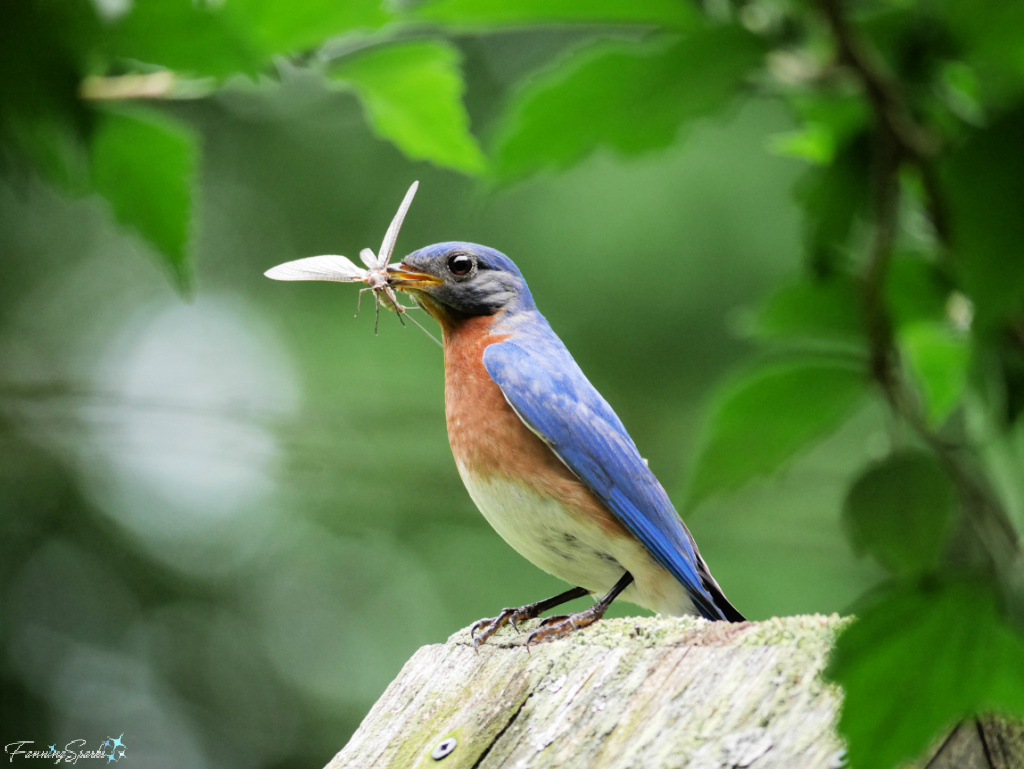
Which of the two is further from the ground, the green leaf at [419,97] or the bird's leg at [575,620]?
the green leaf at [419,97]

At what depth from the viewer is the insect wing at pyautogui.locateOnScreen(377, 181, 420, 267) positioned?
2.00 meters

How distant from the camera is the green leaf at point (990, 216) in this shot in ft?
1.76

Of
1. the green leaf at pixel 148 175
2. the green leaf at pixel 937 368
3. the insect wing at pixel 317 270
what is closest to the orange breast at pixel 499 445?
the insect wing at pixel 317 270

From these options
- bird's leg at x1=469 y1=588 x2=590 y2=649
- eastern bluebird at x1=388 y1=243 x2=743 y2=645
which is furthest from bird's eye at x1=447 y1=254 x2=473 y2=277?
bird's leg at x1=469 y1=588 x2=590 y2=649

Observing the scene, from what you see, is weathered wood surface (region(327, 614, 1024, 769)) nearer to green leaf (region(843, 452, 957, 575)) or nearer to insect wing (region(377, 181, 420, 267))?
insect wing (region(377, 181, 420, 267))

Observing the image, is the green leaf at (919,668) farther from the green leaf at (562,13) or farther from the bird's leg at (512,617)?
the bird's leg at (512,617)

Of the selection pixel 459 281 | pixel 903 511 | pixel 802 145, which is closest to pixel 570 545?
pixel 459 281

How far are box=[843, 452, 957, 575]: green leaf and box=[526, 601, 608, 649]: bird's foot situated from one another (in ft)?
7.48

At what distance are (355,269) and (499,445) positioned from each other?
1144 mm

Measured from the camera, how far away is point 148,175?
32.3 inches

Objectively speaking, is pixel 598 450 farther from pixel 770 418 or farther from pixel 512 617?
pixel 770 418

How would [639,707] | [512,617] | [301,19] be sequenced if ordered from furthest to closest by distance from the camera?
[512,617]
[639,707]
[301,19]

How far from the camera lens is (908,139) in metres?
0.67

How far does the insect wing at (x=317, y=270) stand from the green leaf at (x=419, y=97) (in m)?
1.05
